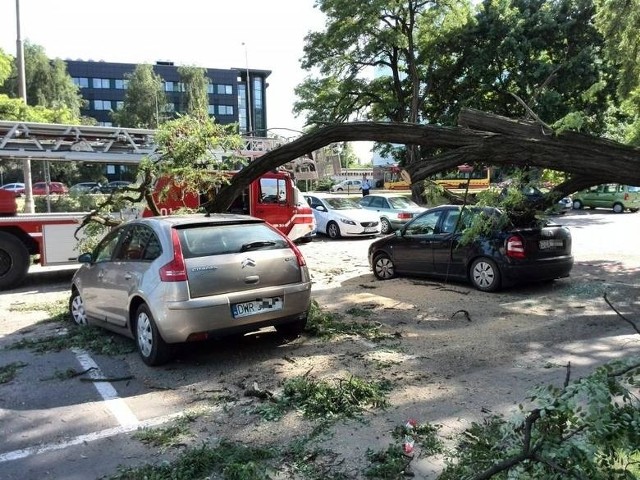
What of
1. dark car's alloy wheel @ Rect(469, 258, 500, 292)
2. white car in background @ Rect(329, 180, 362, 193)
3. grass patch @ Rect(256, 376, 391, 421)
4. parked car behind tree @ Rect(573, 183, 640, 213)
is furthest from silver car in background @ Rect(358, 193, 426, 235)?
white car in background @ Rect(329, 180, 362, 193)

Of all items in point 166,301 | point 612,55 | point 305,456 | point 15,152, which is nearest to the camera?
point 305,456

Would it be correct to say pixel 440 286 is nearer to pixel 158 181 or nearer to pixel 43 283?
pixel 158 181

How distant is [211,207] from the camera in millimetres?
8867

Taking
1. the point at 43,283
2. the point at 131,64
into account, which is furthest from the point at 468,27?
the point at 131,64

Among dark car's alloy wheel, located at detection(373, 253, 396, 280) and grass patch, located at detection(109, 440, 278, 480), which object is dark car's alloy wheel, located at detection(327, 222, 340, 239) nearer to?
dark car's alloy wheel, located at detection(373, 253, 396, 280)

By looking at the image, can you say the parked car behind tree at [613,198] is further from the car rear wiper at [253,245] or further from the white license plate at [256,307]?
the white license plate at [256,307]

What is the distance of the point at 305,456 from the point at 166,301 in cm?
235

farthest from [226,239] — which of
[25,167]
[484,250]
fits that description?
[25,167]

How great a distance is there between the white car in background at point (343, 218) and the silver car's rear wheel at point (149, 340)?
1338 centimetres

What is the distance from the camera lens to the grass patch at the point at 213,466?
348 centimetres

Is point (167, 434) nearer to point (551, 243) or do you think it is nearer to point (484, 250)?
point (484, 250)

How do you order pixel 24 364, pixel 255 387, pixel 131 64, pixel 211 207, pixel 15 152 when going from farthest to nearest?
1. pixel 131 64
2. pixel 15 152
3. pixel 211 207
4. pixel 24 364
5. pixel 255 387

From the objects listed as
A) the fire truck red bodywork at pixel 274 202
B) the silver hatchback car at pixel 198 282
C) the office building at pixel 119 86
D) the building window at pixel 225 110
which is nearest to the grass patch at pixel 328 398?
the silver hatchback car at pixel 198 282

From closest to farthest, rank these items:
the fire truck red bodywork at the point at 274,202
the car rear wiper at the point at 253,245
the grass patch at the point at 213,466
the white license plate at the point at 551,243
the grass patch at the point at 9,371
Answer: the grass patch at the point at 213,466 → the grass patch at the point at 9,371 → the car rear wiper at the point at 253,245 → the white license plate at the point at 551,243 → the fire truck red bodywork at the point at 274,202
